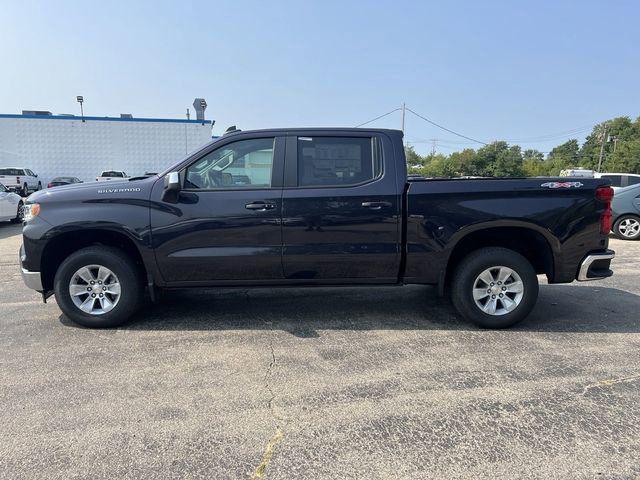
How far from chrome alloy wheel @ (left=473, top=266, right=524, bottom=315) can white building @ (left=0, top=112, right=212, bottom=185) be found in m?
29.1

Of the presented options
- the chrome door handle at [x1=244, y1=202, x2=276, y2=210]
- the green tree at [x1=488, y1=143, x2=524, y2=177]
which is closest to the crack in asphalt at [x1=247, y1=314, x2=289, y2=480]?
the chrome door handle at [x1=244, y1=202, x2=276, y2=210]

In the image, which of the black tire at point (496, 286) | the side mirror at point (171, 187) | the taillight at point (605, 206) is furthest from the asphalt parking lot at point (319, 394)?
the side mirror at point (171, 187)

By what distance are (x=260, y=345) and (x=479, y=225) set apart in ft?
7.87

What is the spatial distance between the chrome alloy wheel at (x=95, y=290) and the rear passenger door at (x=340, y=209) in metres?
1.76

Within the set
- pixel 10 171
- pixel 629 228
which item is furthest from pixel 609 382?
pixel 10 171

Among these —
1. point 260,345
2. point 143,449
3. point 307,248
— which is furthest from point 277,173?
point 143,449

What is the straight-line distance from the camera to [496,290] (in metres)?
4.39

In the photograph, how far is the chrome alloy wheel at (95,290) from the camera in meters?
4.32

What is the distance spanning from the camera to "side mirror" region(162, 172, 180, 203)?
162 inches

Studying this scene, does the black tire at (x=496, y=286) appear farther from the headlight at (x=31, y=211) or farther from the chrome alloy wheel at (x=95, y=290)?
the headlight at (x=31, y=211)

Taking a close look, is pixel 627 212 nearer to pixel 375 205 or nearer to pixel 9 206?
pixel 375 205

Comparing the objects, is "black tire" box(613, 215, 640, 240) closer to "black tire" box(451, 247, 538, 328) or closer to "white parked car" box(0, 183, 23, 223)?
"black tire" box(451, 247, 538, 328)

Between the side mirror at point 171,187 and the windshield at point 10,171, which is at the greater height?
the windshield at point 10,171

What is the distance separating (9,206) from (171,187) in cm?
1164
